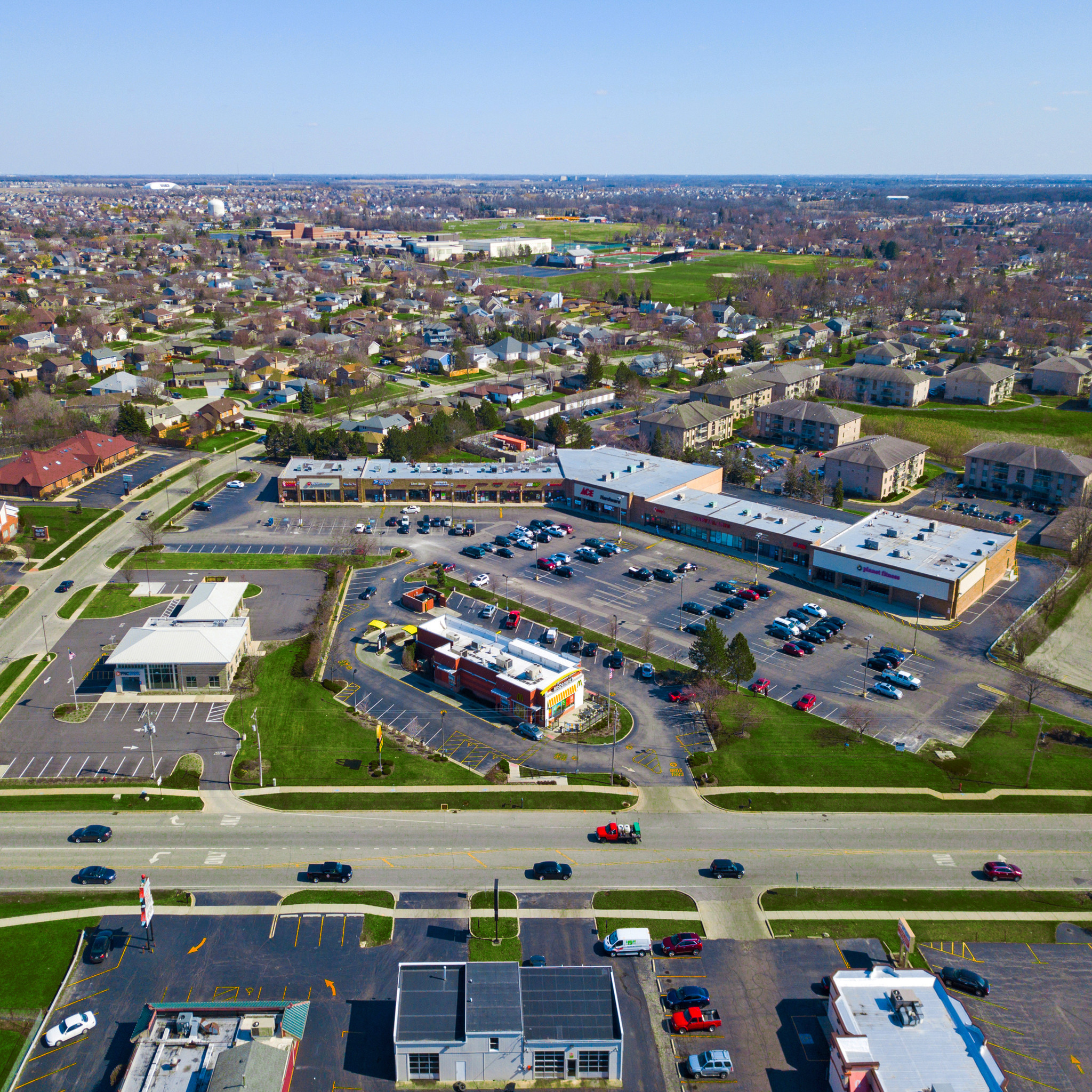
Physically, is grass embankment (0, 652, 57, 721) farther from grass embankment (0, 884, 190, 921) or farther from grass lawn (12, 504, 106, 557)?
grass lawn (12, 504, 106, 557)

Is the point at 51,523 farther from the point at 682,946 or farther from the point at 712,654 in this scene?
the point at 682,946

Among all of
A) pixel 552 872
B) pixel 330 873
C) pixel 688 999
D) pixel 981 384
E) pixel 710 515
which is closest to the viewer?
pixel 688 999

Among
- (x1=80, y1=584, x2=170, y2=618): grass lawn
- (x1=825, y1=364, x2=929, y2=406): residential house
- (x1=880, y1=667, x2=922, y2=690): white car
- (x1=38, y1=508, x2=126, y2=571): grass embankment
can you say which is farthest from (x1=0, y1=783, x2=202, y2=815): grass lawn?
(x1=825, y1=364, x2=929, y2=406): residential house

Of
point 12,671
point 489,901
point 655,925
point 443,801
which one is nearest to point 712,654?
point 443,801

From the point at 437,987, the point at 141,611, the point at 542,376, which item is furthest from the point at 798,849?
the point at 542,376

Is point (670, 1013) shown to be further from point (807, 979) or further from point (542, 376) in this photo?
point (542, 376)

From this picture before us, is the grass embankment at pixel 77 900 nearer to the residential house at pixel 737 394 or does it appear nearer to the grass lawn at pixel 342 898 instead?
the grass lawn at pixel 342 898

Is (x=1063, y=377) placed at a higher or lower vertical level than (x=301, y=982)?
lower
